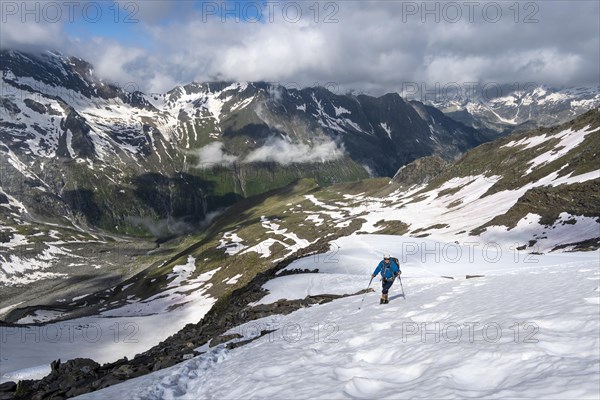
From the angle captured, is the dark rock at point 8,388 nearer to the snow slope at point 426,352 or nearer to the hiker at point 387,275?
the snow slope at point 426,352

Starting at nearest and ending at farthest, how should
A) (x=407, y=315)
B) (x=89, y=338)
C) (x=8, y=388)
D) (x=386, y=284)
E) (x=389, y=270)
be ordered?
(x=407, y=315) < (x=8, y=388) < (x=386, y=284) < (x=389, y=270) < (x=89, y=338)

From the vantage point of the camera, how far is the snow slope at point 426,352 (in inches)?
327

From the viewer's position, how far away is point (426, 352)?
11.1m

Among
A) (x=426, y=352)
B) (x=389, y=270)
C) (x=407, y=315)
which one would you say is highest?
(x=389, y=270)

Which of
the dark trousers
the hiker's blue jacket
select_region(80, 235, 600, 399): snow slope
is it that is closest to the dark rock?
select_region(80, 235, 600, 399): snow slope

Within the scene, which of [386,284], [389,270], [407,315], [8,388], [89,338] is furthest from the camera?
[89,338]

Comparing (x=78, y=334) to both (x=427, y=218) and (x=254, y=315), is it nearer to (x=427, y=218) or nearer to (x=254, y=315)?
(x=254, y=315)

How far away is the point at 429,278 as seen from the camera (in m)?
29.6

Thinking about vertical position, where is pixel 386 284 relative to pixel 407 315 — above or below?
above

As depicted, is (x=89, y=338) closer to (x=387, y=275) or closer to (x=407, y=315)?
(x=387, y=275)

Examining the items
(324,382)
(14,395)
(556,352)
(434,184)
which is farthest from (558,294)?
(434,184)

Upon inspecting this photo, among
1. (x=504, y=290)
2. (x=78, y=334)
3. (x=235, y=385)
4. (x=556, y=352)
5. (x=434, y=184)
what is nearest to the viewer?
(x=556, y=352)

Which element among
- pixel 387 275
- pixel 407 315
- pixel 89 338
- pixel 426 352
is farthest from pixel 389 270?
pixel 89 338

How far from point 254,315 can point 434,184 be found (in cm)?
14479
